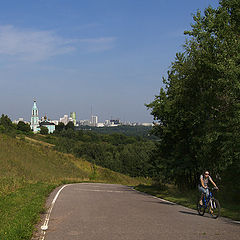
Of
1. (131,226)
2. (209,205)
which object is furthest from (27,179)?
(131,226)

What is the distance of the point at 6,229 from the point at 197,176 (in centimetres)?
1887

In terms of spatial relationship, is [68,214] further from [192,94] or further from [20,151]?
[20,151]

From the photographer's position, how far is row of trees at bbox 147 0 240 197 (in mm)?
16266

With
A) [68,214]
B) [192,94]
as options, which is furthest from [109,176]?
[68,214]

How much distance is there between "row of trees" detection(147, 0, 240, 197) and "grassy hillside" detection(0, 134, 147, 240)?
27.2 ft

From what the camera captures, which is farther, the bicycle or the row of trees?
the row of trees

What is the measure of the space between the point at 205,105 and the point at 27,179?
1700 centimetres

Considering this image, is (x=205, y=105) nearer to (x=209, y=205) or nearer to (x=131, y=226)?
(x=209, y=205)

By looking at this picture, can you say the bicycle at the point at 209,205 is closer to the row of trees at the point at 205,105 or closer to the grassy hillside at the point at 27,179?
the row of trees at the point at 205,105

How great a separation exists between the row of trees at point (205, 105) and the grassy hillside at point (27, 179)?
830cm

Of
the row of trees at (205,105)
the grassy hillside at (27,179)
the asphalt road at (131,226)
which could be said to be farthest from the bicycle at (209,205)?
the grassy hillside at (27,179)

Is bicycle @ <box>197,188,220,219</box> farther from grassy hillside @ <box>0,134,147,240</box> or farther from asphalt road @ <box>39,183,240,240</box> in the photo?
grassy hillside @ <box>0,134,147,240</box>

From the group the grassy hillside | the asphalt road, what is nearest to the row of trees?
the asphalt road

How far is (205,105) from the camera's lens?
1972 cm
